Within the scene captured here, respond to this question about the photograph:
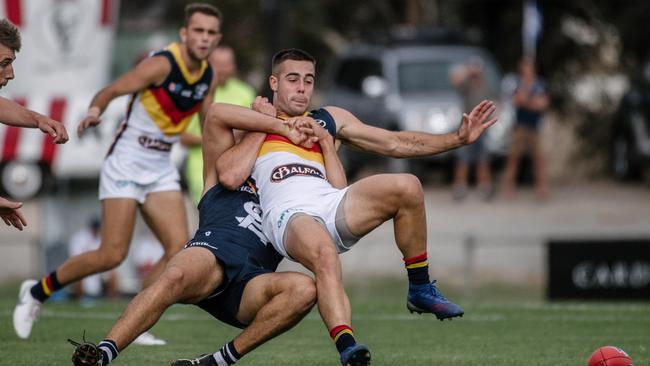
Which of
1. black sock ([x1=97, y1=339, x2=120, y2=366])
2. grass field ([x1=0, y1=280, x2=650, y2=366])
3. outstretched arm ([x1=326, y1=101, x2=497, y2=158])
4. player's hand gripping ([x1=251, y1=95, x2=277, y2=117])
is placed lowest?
grass field ([x1=0, y1=280, x2=650, y2=366])

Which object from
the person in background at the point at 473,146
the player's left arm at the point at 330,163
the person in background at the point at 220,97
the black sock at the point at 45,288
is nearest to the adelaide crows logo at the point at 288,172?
the player's left arm at the point at 330,163

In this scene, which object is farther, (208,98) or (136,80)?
(208,98)

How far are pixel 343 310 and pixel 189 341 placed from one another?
3.30 metres

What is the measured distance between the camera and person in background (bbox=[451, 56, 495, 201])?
20.7m

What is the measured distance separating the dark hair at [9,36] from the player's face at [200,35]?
7.49 ft

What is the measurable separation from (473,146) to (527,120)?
1.00 metres


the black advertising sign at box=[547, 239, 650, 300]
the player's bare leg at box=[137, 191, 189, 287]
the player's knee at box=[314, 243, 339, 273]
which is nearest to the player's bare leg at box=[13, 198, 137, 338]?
the player's bare leg at box=[137, 191, 189, 287]

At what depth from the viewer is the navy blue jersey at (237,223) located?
782 centimetres

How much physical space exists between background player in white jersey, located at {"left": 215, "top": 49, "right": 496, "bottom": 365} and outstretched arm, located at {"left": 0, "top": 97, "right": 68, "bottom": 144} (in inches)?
41.6

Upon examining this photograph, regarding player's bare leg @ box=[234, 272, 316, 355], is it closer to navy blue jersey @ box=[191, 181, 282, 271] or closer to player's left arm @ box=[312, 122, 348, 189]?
navy blue jersey @ box=[191, 181, 282, 271]

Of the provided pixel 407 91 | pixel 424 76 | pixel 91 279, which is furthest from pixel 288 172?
pixel 424 76

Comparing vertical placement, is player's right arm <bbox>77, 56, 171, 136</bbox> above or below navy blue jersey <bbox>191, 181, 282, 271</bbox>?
above

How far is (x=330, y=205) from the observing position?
779 cm

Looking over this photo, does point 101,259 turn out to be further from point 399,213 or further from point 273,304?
point 399,213
